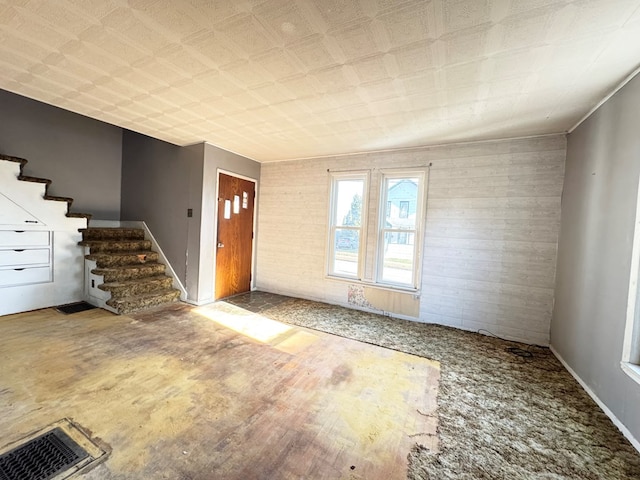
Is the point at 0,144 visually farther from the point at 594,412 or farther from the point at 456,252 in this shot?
the point at 594,412

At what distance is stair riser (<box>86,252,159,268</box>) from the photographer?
390 cm

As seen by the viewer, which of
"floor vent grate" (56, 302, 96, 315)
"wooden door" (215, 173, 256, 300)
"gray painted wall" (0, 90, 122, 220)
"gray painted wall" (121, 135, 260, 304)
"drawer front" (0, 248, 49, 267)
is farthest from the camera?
"wooden door" (215, 173, 256, 300)

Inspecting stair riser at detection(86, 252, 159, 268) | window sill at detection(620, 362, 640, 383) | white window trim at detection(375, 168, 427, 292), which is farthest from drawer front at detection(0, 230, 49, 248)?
window sill at detection(620, 362, 640, 383)

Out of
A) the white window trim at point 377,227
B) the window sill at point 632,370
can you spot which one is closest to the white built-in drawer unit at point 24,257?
the white window trim at point 377,227

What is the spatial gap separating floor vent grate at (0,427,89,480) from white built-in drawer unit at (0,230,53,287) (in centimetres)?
302

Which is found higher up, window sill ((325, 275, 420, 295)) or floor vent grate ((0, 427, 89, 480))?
window sill ((325, 275, 420, 295))

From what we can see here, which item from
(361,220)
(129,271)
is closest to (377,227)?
(361,220)

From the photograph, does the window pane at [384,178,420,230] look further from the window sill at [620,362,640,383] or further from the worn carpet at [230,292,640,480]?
the window sill at [620,362,640,383]

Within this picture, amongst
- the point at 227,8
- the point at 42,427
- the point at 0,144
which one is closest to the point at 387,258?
the point at 227,8

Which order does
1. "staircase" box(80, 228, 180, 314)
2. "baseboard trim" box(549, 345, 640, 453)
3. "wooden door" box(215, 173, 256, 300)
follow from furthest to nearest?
"wooden door" box(215, 173, 256, 300) < "staircase" box(80, 228, 180, 314) < "baseboard trim" box(549, 345, 640, 453)

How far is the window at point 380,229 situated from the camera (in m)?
3.90

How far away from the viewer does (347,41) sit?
173 centimetres

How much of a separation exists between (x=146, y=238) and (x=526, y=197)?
5.74 m

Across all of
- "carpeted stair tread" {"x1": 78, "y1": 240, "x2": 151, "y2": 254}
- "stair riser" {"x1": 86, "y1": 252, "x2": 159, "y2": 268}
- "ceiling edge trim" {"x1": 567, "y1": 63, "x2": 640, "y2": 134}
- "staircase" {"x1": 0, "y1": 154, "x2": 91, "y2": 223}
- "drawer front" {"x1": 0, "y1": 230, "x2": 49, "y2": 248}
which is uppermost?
"ceiling edge trim" {"x1": 567, "y1": 63, "x2": 640, "y2": 134}
